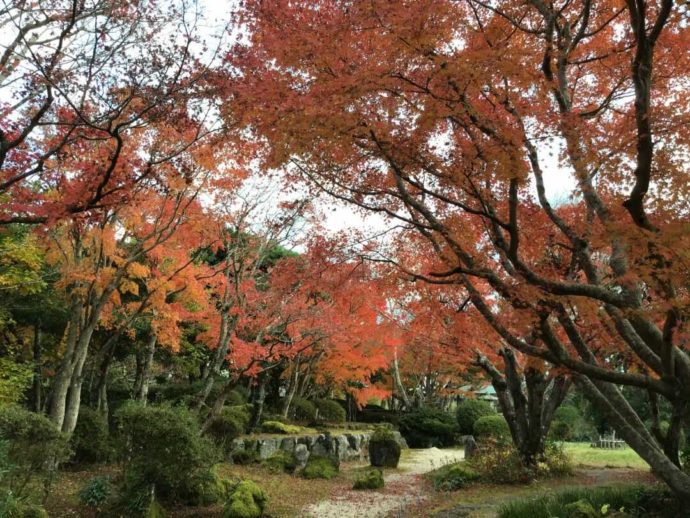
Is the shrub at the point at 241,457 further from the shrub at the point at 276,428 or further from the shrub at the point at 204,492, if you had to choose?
the shrub at the point at 204,492

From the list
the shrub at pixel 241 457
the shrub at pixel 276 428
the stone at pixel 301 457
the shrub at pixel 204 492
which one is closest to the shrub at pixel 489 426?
the shrub at pixel 276 428

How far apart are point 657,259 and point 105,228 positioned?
9207 mm

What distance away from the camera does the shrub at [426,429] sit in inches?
900

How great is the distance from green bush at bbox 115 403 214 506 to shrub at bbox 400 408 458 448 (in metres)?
17.0

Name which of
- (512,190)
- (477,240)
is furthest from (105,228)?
(512,190)

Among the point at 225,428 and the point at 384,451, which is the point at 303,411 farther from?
the point at 225,428

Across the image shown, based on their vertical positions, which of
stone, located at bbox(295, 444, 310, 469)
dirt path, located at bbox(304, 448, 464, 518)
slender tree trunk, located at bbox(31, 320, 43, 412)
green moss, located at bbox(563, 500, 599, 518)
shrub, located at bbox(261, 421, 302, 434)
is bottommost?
dirt path, located at bbox(304, 448, 464, 518)

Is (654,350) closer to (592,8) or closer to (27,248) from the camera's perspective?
(592,8)

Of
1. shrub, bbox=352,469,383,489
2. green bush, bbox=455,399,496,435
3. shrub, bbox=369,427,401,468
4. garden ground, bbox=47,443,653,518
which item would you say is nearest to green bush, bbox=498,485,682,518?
garden ground, bbox=47,443,653,518

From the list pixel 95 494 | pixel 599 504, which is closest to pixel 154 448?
pixel 95 494

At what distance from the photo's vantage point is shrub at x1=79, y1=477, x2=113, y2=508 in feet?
24.7

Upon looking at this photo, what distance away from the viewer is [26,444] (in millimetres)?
6445

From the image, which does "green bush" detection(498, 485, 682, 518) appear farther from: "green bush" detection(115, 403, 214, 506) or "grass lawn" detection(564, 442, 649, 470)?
"grass lawn" detection(564, 442, 649, 470)

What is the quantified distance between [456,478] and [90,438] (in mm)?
8897
